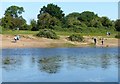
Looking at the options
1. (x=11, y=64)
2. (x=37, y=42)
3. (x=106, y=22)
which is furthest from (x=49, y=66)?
(x=106, y=22)

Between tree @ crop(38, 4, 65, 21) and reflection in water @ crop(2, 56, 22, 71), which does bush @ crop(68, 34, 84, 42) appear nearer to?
reflection in water @ crop(2, 56, 22, 71)

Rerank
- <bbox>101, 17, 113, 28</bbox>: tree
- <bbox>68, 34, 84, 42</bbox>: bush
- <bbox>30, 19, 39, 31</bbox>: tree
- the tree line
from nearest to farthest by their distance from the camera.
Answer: <bbox>68, 34, 84, 42</bbox>: bush < the tree line < <bbox>30, 19, 39, 31</bbox>: tree < <bbox>101, 17, 113, 28</bbox>: tree

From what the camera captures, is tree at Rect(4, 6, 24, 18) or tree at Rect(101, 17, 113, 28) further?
tree at Rect(4, 6, 24, 18)

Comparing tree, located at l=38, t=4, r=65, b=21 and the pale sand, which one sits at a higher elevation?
tree, located at l=38, t=4, r=65, b=21

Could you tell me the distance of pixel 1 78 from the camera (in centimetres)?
1867

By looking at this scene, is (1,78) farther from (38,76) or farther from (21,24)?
(21,24)

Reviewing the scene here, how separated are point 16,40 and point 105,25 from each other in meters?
42.0

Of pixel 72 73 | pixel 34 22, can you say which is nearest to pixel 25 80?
pixel 72 73

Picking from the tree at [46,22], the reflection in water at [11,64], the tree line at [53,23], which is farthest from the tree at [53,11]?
the reflection in water at [11,64]

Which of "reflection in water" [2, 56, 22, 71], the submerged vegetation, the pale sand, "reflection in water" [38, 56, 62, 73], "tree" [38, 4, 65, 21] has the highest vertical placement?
"tree" [38, 4, 65, 21]

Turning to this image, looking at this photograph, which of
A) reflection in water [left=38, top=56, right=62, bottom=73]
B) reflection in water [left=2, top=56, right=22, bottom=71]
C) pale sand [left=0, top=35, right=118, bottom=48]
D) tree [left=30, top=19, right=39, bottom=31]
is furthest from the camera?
tree [left=30, top=19, right=39, bottom=31]

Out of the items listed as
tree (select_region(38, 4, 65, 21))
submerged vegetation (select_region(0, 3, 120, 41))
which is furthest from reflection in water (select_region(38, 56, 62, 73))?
tree (select_region(38, 4, 65, 21))

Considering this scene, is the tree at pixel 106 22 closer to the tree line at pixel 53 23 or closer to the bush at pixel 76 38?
the tree line at pixel 53 23

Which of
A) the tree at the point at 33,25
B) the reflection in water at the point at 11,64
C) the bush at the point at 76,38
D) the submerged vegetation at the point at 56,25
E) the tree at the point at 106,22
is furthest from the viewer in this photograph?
the tree at the point at 106,22
